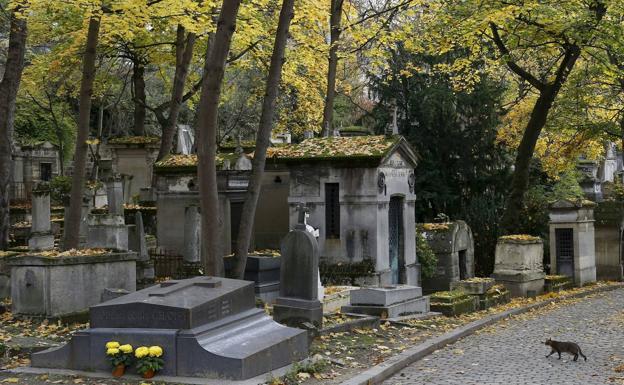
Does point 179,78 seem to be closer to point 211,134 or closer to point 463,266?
point 211,134

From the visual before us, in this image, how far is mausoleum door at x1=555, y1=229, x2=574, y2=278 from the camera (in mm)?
20484

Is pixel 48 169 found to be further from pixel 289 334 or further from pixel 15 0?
pixel 289 334

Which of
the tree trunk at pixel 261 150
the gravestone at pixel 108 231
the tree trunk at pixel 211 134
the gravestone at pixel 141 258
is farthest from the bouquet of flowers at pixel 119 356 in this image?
A: the gravestone at pixel 141 258

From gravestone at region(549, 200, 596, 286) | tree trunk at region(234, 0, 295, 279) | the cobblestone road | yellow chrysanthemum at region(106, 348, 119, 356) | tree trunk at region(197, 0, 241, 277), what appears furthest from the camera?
gravestone at region(549, 200, 596, 286)

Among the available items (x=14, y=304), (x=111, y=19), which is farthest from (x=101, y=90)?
(x=14, y=304)

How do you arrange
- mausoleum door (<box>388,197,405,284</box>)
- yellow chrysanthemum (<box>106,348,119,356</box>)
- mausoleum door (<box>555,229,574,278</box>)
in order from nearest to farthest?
yellow chrysanthemum (<box>106,348,119,356</box>)
mausoleum door (<box>388,197,405,284</box>)
mausoleum door (<box>555,229,574,278</box>)

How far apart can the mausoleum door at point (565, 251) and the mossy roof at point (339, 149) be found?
6.64 metres

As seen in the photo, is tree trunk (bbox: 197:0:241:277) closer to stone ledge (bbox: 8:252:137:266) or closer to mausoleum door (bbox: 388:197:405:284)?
stone ledge (bbox: 8:252:137:266)

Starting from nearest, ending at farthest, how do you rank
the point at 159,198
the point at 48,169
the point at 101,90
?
the point at 159,198
the point at 101,90
the point at 48,169

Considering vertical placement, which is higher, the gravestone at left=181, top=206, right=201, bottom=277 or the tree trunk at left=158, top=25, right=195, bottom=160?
the tree trunk at left=158, top=25, right=195, bottom=160

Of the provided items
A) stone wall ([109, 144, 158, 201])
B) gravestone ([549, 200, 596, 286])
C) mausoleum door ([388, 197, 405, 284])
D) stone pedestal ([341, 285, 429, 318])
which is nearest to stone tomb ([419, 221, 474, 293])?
mausoleum door ([388, 197, 405, 284])

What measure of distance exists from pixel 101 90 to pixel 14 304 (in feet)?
54.7

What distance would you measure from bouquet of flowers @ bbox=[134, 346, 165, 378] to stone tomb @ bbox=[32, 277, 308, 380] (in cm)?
7

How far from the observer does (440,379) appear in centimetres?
846
